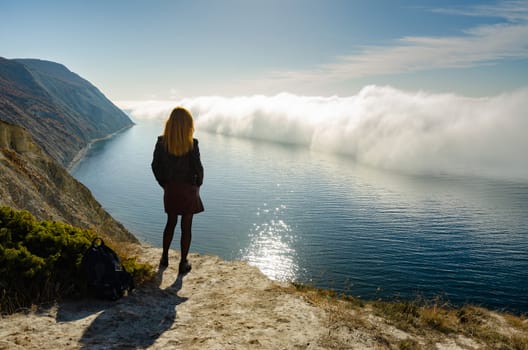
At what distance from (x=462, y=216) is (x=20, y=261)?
10158cm

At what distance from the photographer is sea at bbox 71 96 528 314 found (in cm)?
5281

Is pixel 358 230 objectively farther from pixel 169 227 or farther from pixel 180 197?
pixel 180 197

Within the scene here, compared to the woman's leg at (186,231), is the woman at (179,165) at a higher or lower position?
higher

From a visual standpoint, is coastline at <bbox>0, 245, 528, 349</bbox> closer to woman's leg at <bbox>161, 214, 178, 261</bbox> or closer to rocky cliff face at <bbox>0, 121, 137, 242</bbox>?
woman's leg at <bbox>161, 214, 178, 261</bbox>

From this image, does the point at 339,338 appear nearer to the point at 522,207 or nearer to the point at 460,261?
the point at 460,261

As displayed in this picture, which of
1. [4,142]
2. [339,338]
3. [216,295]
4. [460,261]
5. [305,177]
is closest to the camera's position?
[339,338]

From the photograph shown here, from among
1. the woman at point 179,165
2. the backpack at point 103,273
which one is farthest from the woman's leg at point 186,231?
the backpack at point 103,273

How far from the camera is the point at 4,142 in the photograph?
93.7ft

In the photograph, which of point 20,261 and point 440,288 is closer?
point 20,261

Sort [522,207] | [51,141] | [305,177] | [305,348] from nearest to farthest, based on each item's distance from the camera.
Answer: [305,348], [522,207], [51,141], [305,177]

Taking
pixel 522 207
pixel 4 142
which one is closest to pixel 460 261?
pixel 522 207

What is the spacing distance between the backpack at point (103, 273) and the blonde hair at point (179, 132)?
2.68 m

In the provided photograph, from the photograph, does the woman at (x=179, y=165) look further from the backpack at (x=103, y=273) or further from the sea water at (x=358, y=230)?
the sea water at (x=358, y=230)

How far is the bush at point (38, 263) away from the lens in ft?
21.4
